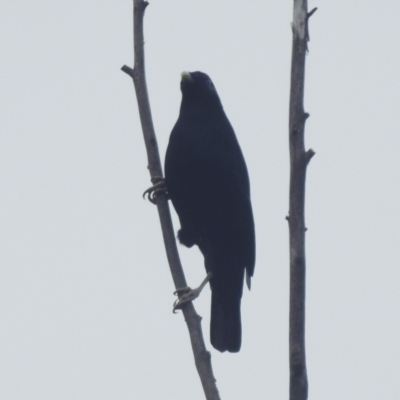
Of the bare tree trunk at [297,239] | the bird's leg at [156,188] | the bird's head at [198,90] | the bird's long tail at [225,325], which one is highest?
the bird's head at [198,90]

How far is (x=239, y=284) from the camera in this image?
→ 4.95 meters

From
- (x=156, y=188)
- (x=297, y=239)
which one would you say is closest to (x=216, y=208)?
(x=156, y=188)

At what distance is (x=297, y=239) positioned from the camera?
2506 millimetres

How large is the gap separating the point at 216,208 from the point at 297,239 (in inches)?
90.8

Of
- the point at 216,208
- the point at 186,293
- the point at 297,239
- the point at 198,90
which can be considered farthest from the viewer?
the point at 198,90

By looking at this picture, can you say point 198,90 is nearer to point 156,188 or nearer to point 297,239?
point 156,188

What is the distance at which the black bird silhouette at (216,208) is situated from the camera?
4723mm

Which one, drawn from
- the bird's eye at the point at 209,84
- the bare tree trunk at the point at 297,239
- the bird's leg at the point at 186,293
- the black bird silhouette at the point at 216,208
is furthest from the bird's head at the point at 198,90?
the bare tree trunk at the point at 297,239

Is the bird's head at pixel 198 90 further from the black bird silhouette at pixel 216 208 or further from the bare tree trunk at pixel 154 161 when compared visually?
the bare tree trunk at pixel 154 161

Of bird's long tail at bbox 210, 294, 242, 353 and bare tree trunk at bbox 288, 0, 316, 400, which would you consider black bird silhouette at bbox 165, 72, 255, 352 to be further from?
bare tree trunk at bbox 288, 0, 316, 400

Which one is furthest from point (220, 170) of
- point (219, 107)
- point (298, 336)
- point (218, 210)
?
point (298, 336)

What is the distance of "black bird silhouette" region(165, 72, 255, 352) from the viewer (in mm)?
4723

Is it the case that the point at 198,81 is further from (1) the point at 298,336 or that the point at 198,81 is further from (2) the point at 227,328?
(1) the point at 298,336

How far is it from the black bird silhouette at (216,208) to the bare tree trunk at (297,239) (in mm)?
2108
